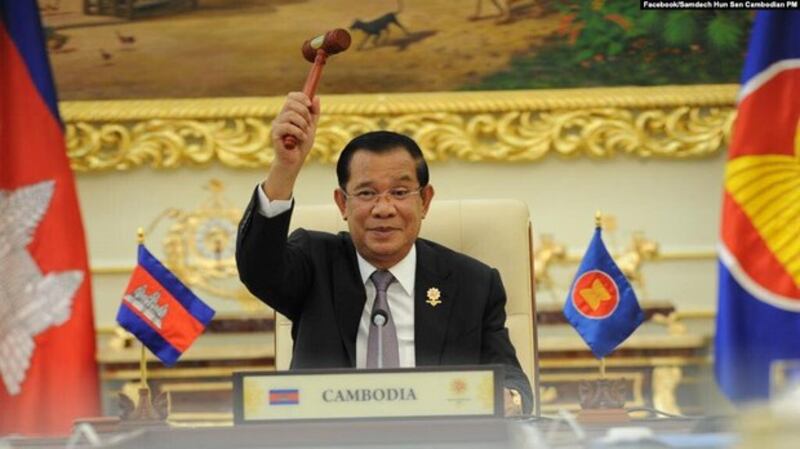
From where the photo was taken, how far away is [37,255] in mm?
6348

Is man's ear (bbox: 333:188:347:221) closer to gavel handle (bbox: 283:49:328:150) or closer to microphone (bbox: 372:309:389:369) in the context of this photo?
microphone (bbox: 372:309:389:369)

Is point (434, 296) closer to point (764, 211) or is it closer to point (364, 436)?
point (364, 436)

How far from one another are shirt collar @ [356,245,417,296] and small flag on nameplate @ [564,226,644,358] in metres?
1.10

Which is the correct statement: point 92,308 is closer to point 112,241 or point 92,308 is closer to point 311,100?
point 112,241

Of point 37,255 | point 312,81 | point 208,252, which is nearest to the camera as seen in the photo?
point 312,81

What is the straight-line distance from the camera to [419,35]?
21.7 feet

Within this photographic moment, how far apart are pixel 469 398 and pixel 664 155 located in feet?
14.1

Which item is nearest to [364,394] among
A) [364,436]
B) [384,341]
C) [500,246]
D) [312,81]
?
[364,436]

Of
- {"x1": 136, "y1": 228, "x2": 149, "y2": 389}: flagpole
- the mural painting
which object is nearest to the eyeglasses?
{"x1": 136, "y1": 228, "x2": 149, "y2": 389}: flagpole

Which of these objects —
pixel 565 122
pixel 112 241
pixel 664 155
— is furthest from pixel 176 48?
pixel 664 155

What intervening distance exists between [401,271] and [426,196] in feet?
0.68

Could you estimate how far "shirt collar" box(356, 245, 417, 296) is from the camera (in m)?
3.77

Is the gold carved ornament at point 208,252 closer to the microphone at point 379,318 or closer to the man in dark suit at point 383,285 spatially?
the man in dark suit at point 383,285

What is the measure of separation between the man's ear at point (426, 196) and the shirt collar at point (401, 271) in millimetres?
137
